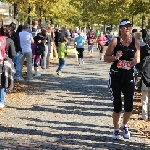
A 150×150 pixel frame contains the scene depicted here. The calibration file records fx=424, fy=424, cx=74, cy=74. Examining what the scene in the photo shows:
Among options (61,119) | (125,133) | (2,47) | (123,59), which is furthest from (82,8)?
(123,59)

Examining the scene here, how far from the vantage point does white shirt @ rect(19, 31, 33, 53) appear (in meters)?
13.9

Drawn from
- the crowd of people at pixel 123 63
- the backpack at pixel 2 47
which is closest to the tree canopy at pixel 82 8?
the backpack at pixel 2 47

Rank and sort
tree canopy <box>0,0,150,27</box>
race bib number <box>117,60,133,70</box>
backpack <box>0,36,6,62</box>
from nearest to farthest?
race bib number <box>117,60,133,70</box> → backpack <box>0,36,6,62</box> → tree canopy <box>0,0,150,27</box>

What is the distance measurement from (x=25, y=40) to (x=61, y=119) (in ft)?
19.7

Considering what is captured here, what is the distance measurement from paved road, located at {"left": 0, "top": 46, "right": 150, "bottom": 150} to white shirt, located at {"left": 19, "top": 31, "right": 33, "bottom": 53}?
3.75 feet

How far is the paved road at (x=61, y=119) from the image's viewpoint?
6.63 m

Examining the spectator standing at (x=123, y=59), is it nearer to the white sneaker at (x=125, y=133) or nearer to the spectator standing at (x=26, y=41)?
the white sneaker at (x=125, y=133)

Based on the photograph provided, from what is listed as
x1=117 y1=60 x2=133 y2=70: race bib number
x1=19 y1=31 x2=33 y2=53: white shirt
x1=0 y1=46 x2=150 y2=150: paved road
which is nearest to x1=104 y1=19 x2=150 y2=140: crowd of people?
x1=117 y1=60 x2=133 y2=70: race bib number

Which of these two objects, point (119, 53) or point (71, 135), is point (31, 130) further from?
point (119, 53)

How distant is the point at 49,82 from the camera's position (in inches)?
562

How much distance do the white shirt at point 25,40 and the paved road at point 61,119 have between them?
45.1 inches

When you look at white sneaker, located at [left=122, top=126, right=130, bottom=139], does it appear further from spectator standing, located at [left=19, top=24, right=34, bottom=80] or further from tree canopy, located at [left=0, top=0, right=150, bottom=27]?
tree canopy, located at [left=0, top=0, right=150, bottom=27]

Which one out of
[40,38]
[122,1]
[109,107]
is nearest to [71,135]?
[109,107]

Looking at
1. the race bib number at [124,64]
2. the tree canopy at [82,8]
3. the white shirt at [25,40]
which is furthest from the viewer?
the tree canopy at [82,8]
